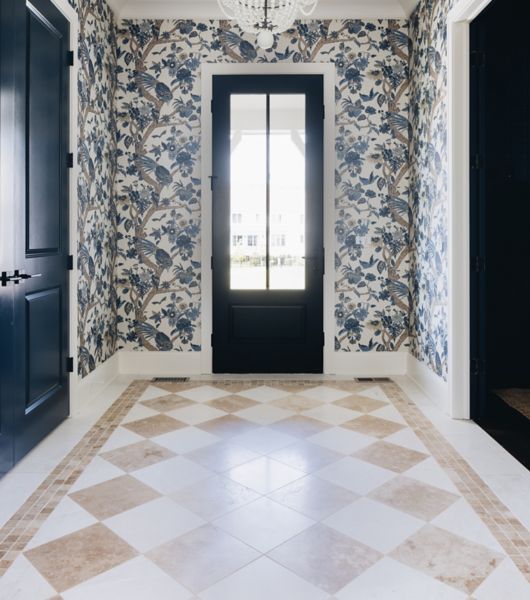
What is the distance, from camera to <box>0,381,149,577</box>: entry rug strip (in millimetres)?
2000

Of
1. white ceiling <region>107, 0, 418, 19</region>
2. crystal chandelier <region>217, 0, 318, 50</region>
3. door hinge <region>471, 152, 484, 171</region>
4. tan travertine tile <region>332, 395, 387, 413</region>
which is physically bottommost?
tan travertine tile <region>332, 395, 387, 413</region>

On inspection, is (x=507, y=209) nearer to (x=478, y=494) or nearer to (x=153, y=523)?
(x=478, y=494)

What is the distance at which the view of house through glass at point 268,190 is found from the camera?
464 cm

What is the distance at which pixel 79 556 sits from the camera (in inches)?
75.5

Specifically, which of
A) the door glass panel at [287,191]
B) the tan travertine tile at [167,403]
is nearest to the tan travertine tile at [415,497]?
the tan travertine tile at [167,403]

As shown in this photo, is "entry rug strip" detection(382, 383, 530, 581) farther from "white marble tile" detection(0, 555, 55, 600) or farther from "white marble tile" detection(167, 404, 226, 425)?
"white marble tile" detection(0, 555, 55, 600)

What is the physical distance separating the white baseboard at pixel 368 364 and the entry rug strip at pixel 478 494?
1.07 m

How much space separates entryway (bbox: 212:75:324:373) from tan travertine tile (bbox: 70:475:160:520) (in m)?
2.29

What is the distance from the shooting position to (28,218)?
2.87m

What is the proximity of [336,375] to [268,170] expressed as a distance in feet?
5.97

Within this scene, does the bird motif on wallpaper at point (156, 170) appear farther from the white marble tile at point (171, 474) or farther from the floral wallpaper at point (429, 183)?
the white marble tile at point (171, 474)

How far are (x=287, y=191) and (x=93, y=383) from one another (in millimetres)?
2187

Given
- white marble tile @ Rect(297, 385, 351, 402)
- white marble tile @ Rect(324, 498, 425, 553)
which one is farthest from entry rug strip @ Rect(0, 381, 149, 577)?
white marble tile @ Rect(297, 385, 351, 402)

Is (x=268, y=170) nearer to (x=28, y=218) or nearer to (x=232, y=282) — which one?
(x=232, y=282)
